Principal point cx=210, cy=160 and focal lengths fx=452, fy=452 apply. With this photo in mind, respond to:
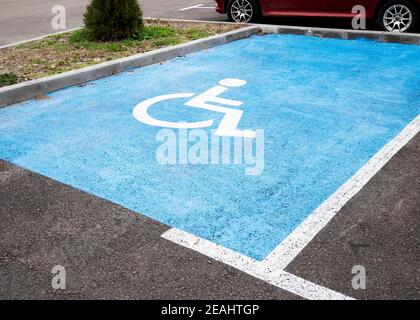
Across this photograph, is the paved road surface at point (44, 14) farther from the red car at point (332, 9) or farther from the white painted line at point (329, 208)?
the white painted line at point (329, 208)

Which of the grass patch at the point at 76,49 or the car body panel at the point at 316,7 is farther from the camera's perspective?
the car body panel at the point at 316,7

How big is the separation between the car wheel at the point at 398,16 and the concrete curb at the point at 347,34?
0.42m

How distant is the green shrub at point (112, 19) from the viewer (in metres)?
9.29

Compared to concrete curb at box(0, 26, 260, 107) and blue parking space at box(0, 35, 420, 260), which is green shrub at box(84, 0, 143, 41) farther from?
blue parking space at box(0, 35, 420, 260)

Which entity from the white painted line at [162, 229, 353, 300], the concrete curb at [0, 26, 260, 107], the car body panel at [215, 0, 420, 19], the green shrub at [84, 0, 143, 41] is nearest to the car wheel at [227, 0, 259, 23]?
the car body panel at [215, 0, 420, 19]

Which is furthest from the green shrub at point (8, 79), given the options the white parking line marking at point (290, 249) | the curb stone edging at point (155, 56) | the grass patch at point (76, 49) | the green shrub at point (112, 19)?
the white parking line marking at point (290, 249)

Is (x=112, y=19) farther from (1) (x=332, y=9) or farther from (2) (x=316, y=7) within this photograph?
(1) (x=332, y=9)

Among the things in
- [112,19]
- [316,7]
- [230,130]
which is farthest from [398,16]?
[230,130]

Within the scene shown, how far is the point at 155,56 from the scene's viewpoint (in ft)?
28.0

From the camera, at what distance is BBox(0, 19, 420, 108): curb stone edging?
665 centimetres

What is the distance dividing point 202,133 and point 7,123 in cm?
254

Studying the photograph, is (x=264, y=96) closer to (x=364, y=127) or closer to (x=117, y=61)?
(x=364, y=127)

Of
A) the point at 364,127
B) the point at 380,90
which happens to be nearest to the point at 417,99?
the point at 380,90

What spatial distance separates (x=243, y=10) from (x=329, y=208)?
894 cm
